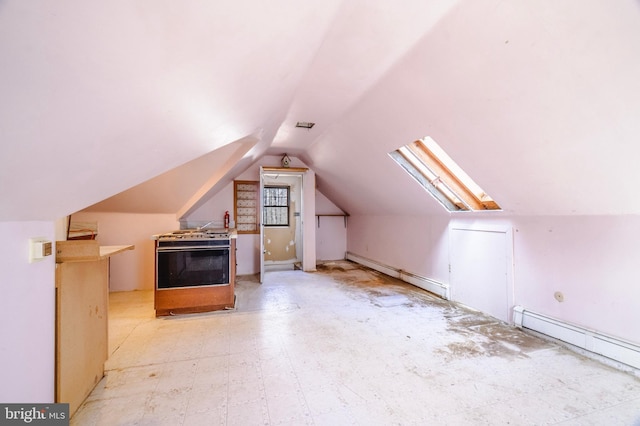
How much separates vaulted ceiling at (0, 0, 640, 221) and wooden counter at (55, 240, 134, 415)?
316mm

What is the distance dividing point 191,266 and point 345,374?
7.37 feet

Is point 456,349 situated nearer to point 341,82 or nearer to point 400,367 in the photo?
point 400,367

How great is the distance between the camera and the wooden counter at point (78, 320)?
1519mm

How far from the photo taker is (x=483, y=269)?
3.32 meters

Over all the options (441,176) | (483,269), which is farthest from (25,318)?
(483,269)

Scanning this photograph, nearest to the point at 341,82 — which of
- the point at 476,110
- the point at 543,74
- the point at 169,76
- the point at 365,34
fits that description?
the point at 365,34

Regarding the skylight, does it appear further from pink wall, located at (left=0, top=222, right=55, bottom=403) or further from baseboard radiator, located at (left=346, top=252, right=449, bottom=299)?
pink wall, located at (left=0, top=222, right=55, bottom=403)

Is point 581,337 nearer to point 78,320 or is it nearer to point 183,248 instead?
point 78,320

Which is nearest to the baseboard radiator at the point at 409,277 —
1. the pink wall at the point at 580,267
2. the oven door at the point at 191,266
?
the pink wall at the point at 580,267

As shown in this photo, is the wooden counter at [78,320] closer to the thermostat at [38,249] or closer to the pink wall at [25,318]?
the pink wall at [25,318]

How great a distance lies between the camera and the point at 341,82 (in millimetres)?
2557

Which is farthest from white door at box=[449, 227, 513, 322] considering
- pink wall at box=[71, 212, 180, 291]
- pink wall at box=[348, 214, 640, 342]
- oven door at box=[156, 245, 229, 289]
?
pink wall at box=[71, 212, 180, 291]

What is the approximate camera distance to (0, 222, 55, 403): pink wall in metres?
1.12

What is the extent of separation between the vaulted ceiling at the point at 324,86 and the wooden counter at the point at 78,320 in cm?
32
